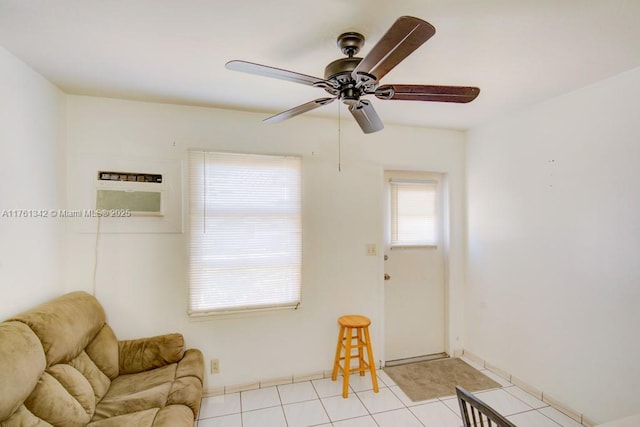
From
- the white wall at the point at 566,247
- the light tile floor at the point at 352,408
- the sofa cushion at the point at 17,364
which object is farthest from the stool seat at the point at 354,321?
the sofa cushion at the point at 17,364

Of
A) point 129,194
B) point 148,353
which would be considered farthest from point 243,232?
point 148,353

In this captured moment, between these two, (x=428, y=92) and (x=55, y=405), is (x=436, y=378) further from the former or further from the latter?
(x=55, y=405)

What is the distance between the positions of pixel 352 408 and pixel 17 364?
7.05 ft

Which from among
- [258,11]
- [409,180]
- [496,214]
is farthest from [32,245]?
[496,214]

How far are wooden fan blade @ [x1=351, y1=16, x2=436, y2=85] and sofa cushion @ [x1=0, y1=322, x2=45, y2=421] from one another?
6.64 ft

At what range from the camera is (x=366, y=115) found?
1.84m

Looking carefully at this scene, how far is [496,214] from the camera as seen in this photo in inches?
121

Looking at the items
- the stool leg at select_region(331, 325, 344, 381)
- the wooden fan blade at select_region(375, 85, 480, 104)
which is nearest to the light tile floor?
the stool leg at select_region(331, 325, 344, 381)

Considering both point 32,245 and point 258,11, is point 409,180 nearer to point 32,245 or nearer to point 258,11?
point 258,11

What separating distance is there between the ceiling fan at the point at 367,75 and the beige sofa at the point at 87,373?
5.63ft

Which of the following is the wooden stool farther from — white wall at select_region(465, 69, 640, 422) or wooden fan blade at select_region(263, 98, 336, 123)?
wooden fan blade at select_region(263, 98, 336, 123)

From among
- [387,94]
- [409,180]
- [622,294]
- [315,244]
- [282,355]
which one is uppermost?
[387,94]

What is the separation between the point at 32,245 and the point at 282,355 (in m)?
2.07

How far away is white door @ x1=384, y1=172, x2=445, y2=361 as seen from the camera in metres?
3.36
